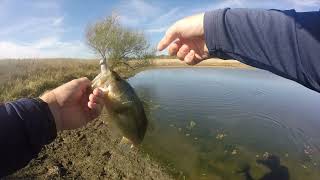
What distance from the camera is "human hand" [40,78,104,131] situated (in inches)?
127

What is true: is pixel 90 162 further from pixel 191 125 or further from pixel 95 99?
pixel 95 99

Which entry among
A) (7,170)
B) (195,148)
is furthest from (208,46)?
(195,148)

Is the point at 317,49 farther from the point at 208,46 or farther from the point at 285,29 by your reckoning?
the point at 208,46

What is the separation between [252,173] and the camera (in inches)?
404

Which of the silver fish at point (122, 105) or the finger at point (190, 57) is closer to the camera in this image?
the finger at point (190, 57)

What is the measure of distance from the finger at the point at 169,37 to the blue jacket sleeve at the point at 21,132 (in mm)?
911

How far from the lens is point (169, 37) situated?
2736 millimetres

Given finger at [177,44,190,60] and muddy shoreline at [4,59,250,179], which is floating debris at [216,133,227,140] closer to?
muddy shoreline at [4,59,250,179]

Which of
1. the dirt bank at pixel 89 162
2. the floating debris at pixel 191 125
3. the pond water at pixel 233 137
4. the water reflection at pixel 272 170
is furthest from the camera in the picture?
the floating debris at pixel 191 125

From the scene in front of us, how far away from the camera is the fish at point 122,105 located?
129 inches

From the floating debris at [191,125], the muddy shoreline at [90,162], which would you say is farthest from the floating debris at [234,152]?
the muddy shoreline at [90,162]

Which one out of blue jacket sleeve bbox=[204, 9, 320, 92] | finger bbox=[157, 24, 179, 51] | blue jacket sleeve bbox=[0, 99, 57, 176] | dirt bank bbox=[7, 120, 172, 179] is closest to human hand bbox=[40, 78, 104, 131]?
blue jacket sleeve bbox=[0, 99, 57, 176]

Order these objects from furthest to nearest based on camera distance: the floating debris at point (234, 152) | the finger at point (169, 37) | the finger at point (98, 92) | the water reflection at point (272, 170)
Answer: the floating debris at point (234, 152)
the water reflection at point (272, 170)
the finger at point (98, 92)
the finger at point (169, 37)

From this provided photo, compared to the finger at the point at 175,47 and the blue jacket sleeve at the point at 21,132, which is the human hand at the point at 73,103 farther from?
the finger at the point at 175,47
